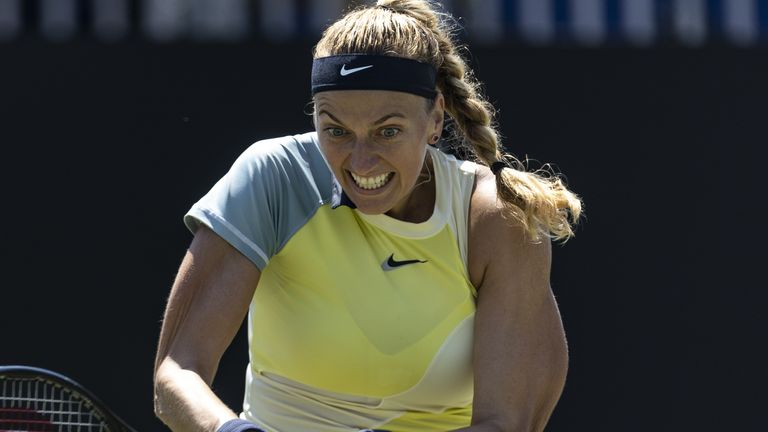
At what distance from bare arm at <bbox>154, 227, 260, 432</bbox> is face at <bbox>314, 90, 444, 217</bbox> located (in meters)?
A: 0.26

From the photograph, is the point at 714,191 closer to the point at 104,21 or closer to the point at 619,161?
the point at 619,161

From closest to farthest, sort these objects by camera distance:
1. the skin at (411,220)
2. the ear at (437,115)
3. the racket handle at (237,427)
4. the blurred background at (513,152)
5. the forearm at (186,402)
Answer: the racket handle at (237,427) < the forearm at (186,402) < the skin at (411,220) < the ear at (437,115) < the blurred background at (513,152)

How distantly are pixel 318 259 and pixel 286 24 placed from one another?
9.10 ft

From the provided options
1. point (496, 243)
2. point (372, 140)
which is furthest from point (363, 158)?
point (496, 243)

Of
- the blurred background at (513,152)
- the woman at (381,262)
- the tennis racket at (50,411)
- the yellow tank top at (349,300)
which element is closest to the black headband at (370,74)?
the woman at (381,262)

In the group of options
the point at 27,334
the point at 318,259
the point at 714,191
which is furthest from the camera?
the point at 714,191

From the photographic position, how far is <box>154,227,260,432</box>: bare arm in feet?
7.82

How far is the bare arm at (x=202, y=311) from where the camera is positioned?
93.9 inches

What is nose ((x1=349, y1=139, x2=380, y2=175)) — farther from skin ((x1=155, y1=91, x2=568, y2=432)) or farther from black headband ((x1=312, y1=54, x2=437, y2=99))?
black headband ((x1=312, y1=54, x2=437, y2=99))

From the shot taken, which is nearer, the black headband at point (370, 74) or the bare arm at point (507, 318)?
the black headband at point (370, 74)

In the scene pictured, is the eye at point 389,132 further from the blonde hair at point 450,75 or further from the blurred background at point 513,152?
the blurred background at point 513,152

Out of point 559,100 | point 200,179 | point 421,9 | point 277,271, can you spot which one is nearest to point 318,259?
point 277,271

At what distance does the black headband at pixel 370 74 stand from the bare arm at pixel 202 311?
369 mm

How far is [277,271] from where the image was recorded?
2578mm
